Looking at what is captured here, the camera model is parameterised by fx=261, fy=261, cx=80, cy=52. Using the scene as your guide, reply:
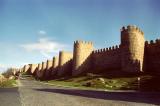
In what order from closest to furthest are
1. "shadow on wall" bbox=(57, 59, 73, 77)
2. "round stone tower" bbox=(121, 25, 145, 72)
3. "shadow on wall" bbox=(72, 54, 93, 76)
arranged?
1. "round stone tower" bbox=(121, 25, 145, 72)
2. "shadow on wall" bbox=(72, 54, 93, 76)
3. "shadow on wall" bbox=(57, 59, 73, 77)

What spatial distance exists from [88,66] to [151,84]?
1298 inches

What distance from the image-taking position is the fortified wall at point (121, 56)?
45.6 metres

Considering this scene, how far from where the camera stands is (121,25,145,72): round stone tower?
148 feet

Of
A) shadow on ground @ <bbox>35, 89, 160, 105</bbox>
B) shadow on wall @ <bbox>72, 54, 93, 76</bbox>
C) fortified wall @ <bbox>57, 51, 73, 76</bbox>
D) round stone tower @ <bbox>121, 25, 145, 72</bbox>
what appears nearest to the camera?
shadow on ground @ <bbox>35, 89, 160, 105</bbox>

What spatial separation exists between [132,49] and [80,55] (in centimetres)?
2001

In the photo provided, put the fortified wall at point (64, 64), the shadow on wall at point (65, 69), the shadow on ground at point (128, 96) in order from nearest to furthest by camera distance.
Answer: the shadow on ground at point (128, 96) → the shadow on wall at point (65, 69) → the fortified wall at point (64, 64)

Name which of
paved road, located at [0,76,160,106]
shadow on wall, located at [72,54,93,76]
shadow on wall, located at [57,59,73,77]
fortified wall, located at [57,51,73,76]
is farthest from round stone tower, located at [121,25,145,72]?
fortified wall, located at [57,51,73,76]

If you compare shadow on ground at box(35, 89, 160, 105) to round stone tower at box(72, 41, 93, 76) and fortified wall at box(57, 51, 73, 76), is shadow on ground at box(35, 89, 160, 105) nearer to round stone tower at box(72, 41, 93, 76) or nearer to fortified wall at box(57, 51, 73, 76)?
round stone tower at box(72, 41, 93, 76)

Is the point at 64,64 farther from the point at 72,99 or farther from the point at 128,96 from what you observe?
the point at 72,99

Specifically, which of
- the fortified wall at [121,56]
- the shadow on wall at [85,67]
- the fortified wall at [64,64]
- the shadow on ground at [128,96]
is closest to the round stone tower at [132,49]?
the fortified wall at [121,56]

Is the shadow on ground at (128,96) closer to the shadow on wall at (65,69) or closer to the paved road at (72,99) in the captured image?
the paved road at (72,99)

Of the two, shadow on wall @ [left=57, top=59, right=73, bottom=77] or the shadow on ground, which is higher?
shadow on wall @ [left=57, top=59, right=73, bottom=77]

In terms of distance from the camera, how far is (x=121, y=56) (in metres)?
51.0

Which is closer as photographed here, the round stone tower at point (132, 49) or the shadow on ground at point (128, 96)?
the shadow on ground at point (128, 96)
